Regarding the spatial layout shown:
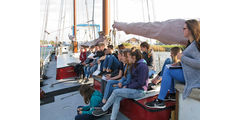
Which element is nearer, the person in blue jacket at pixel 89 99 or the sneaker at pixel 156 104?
the sneaker at pixel 156 104

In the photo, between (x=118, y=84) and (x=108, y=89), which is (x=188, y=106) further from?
(x=108, y=89)

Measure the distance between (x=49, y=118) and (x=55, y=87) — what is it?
2.27 m

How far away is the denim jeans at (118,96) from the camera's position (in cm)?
229

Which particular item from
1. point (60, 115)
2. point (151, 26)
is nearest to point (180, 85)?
point (151, 26)


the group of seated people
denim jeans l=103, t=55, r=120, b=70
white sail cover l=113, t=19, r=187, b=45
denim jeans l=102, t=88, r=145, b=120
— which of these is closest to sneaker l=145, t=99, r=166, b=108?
the group of seated people

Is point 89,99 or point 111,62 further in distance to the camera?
point 111,62

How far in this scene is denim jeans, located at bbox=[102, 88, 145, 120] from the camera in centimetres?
229

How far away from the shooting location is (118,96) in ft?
7.68

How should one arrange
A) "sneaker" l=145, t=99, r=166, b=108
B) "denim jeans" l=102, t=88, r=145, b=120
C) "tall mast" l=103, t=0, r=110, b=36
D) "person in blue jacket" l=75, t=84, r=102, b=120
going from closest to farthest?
"sneaker" l=145, t=99, r=166, b=108, "denim jeans" l=102, t=88, r=145, b=120, "person in blue jacket" l=75, t=84, r=102, b=120, "tall mast" l=103, t=0, r=110, b=36

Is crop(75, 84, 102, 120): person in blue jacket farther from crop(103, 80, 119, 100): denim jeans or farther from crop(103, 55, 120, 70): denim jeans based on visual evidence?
crop(103, 55, 120, 70): denim jeans

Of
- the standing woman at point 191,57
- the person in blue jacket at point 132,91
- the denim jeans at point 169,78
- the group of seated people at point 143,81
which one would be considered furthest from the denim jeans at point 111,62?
the standing woman at point 191,57

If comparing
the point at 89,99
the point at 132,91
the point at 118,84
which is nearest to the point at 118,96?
the point at 132,91

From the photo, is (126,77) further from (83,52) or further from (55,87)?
(83,52)

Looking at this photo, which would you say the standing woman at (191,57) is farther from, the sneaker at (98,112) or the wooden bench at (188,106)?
the sneaker at (98,112)
